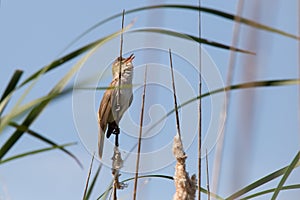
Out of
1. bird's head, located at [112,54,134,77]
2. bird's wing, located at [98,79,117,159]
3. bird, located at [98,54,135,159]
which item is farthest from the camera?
bird's head, located at [112,54,134,77]

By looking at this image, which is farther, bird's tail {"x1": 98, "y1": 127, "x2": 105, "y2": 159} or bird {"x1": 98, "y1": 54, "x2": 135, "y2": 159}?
bird {"x1": 98, "y1": 54, "x2": 135, "y2": 159}

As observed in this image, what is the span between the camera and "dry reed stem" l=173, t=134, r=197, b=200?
1491 mm

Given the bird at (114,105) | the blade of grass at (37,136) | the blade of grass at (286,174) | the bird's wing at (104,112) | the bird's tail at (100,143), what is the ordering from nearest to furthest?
the blade of grass at (37,136) → the blade of grass at (286,174) → the bird's tail at (100,143) → the bird at (114,105) → the bird's wing at (104,112)

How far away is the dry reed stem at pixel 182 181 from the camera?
4.89 ft

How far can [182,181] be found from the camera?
150 cm

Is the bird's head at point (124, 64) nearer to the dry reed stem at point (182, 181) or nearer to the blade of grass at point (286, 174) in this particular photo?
the dry reed stem at point (182, 181)

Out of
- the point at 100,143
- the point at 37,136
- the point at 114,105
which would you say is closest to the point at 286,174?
the point at 37,136

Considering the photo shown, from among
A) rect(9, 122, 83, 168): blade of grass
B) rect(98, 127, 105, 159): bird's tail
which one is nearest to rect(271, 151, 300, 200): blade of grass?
rect(9, 122, 83, 168): blade of grass

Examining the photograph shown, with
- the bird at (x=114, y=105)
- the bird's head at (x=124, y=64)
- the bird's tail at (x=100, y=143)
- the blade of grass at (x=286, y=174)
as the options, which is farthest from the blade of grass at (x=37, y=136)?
the bird's head at (x=124, y=64)

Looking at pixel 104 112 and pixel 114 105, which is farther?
pixel 114 105

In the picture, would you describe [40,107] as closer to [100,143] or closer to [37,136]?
[37,136]

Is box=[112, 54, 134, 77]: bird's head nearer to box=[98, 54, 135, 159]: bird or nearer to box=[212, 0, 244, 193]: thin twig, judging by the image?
box=[98, 54, 135, 159]: bird

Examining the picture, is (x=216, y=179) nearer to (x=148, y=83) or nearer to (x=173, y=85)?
(x=148, y=83)

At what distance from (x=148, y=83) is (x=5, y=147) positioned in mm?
492
